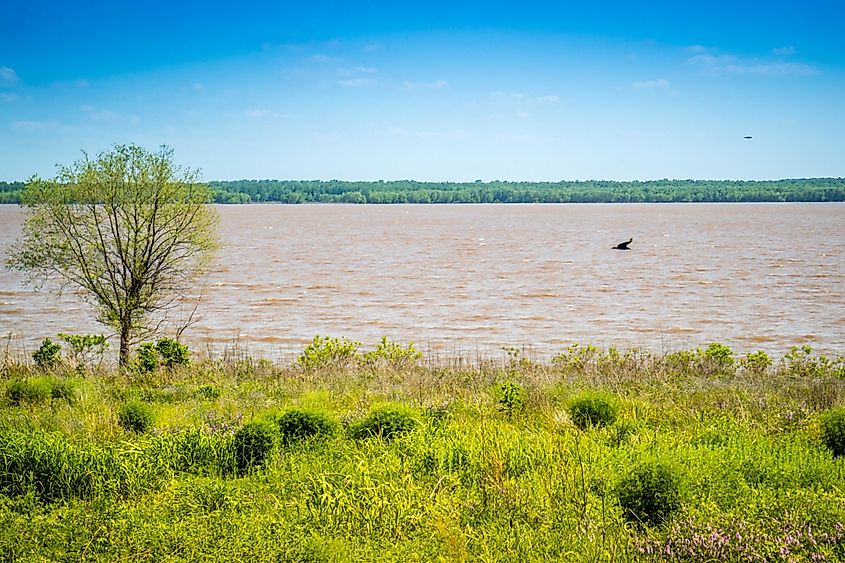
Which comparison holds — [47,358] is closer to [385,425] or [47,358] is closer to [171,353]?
[171,353]

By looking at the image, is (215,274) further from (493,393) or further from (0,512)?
(0,512)

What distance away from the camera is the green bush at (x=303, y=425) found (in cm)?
1047

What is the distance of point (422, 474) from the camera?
9.11 m

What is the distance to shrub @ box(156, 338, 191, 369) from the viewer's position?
1783cm

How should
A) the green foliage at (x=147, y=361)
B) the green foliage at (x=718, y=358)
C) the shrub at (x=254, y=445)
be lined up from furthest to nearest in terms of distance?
the green foliage at (x=718, y=358) < the green foliage at (x=147, y=361) < the shrub at (x=254, y=445)

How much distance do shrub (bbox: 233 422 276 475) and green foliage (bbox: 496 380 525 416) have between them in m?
3.92

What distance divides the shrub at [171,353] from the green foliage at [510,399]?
25.7ft

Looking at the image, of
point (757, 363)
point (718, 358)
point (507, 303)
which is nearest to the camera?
point (718, 358)

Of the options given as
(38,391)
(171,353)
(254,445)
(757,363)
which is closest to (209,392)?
(38,391)

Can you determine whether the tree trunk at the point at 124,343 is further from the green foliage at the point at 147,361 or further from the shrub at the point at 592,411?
the shrub at the point at 592,411

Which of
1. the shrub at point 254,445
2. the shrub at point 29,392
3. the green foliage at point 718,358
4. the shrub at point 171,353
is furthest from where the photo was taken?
the green foliage at point 718,358

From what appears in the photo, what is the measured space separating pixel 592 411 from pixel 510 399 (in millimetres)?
1555

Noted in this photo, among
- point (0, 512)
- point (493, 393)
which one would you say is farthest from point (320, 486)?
point (493, 393)

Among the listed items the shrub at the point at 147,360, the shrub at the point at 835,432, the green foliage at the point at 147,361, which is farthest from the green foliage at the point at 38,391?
the shrub at the point at 835,432
